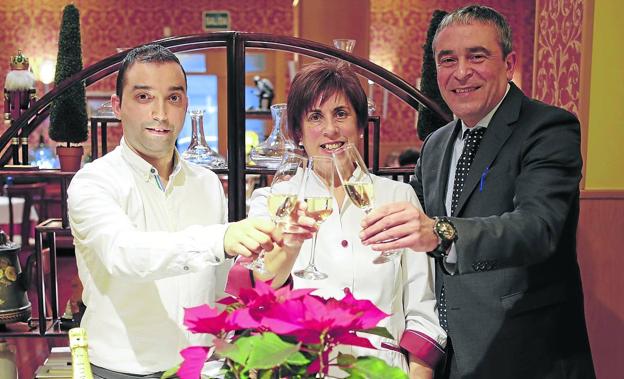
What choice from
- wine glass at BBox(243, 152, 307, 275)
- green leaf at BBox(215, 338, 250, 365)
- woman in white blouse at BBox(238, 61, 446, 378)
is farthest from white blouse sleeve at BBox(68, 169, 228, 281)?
green leaf at BBox(215, 338, 250, 365)

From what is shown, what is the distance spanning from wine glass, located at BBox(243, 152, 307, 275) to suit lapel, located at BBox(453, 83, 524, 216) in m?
0.72

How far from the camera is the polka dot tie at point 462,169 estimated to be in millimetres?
2141

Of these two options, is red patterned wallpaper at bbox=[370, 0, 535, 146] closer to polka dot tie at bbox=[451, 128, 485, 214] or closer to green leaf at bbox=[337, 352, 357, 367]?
polka dot tie at bbox=[451, 128, 485, 214]

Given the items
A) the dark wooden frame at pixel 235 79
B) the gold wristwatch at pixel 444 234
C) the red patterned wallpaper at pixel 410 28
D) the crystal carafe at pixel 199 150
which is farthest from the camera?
the red patterned wallpaper at pixel 410 28

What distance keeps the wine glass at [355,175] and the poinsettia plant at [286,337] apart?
1.38 feet

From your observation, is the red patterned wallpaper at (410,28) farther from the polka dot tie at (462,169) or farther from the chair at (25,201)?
the polka dot tie at (462,169)

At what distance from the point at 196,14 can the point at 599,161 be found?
29.9ft

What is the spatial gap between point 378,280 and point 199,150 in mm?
1132

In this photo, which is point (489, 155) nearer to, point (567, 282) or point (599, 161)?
point (567, 282)

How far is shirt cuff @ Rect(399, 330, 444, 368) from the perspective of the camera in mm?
1977

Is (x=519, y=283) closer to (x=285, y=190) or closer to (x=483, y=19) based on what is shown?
(x=483, y=19)

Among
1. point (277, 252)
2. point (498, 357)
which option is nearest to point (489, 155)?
point (498, 357)

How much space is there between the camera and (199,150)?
9.45 feet

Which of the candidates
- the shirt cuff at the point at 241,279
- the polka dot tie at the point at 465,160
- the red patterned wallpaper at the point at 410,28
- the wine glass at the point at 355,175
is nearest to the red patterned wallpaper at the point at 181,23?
the red patterned wallpaper at the point at 410,28
